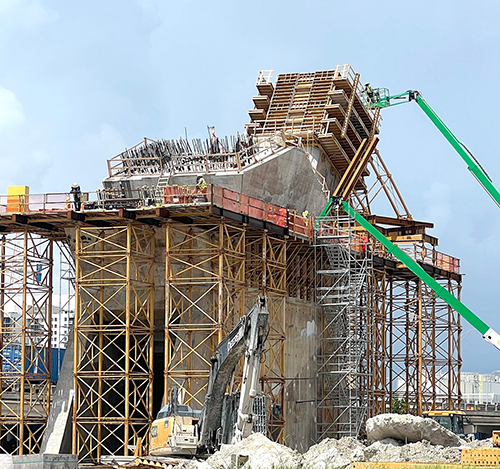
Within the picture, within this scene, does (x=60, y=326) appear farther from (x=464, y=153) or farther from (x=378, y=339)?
(x=464, y=153)

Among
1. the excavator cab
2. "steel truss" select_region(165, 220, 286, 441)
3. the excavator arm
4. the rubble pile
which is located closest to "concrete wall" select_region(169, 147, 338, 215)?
"steel truss" select_region(165, 220, 286, 441)

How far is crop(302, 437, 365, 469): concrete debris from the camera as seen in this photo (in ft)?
105

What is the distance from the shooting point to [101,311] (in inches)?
2045

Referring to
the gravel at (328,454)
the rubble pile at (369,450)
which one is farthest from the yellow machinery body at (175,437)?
the gravel at (328,454)

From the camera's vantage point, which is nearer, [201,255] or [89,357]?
[201,255]

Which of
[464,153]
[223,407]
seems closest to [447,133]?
[464,153]

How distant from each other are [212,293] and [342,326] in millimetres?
8981

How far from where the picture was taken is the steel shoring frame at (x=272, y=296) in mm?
52969

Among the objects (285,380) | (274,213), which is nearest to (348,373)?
(285,380)

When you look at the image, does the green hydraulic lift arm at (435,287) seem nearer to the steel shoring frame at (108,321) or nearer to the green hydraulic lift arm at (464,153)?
the green hydraulic lift arm at (464,153)

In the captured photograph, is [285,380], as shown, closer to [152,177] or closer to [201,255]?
[201,255]

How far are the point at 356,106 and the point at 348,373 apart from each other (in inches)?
758

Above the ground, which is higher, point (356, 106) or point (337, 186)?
point (356, 106)

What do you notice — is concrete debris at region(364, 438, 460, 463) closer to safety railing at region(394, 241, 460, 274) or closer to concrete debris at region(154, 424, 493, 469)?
concrete debris at region(154, 424, 493, 469)
